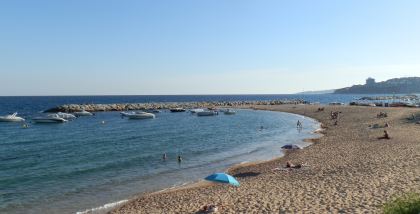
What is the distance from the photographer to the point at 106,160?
104 feet

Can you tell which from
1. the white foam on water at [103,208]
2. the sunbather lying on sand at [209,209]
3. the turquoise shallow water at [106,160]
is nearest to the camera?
the sunbather lying on sand at [209,209]

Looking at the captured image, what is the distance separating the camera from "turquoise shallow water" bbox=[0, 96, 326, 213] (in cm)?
2141

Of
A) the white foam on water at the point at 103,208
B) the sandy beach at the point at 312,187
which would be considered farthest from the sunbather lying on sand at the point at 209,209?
the white foam on water at the point at 103,208

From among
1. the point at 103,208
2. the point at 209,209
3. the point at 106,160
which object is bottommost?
the point at 103,208

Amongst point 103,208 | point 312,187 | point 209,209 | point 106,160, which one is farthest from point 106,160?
point 312,187

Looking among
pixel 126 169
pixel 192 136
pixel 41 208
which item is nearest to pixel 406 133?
pixel 192 136

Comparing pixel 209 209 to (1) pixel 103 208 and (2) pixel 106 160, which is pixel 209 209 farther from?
(2) pixel 106 160

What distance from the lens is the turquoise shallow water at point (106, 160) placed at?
2141 cm

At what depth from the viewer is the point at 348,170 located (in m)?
23.1

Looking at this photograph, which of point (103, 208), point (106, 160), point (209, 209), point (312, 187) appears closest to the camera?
point (209, 209)

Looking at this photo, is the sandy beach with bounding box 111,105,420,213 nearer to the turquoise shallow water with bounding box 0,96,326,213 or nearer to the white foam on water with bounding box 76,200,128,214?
the white foam on water with bounding box 76,200,128,214

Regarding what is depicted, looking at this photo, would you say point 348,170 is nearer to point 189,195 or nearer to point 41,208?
point 189,195

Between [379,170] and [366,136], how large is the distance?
1902cm

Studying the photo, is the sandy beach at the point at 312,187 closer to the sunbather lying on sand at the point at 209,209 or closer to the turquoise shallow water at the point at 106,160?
the sunbather lying on sand at the point at 209,209
